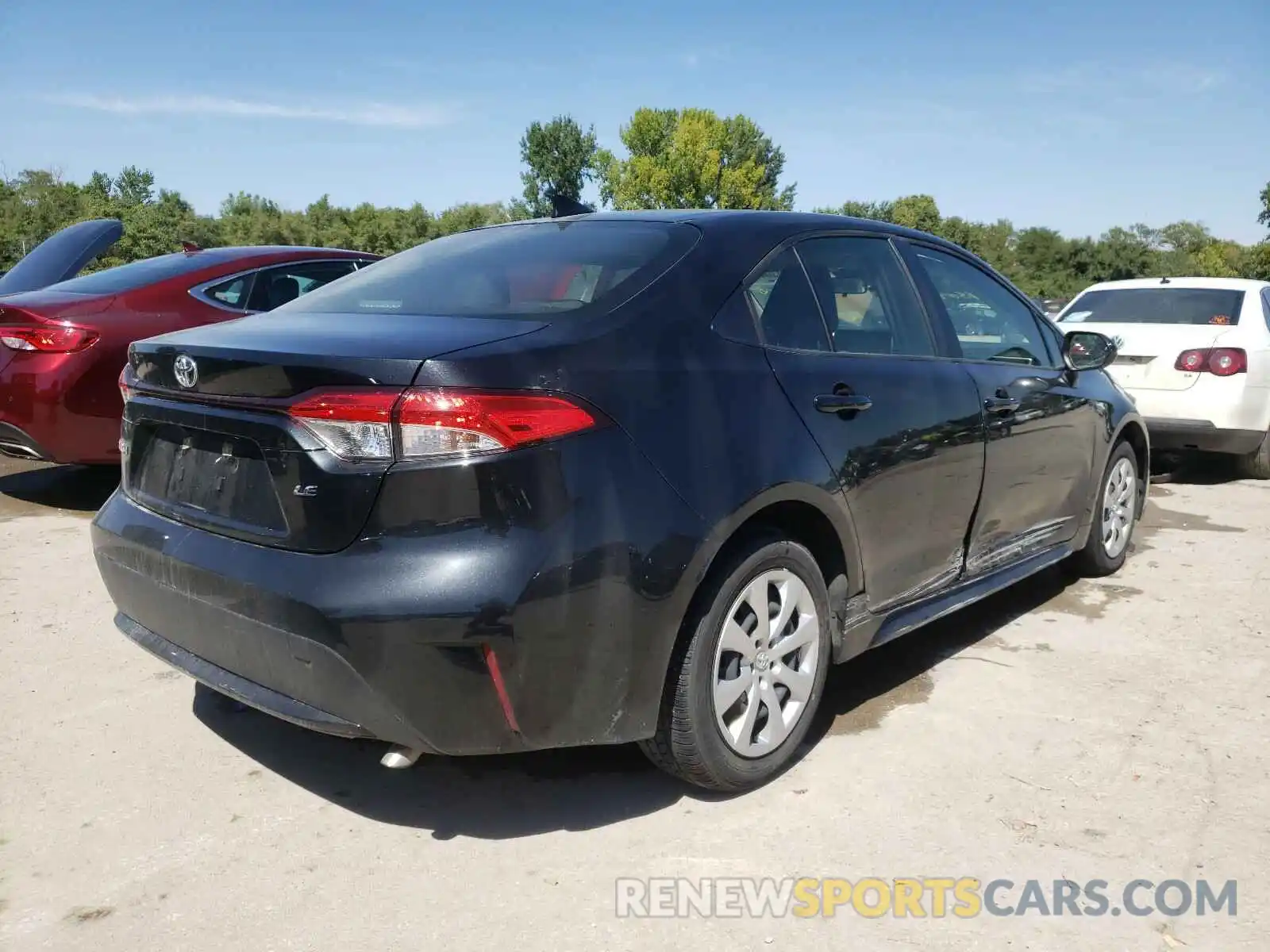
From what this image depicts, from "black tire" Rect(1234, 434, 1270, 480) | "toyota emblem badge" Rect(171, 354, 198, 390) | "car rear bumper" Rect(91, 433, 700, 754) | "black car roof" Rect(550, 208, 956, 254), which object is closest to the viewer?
"car rear bumper" Rect(91, 433, 700, 754)

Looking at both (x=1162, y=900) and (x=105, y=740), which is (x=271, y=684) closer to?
(x=105, y=740)

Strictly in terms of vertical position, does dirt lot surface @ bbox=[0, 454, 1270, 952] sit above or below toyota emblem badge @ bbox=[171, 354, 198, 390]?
below

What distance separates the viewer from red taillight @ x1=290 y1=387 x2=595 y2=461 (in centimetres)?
228

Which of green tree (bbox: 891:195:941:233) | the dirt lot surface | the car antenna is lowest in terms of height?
the dirt lot surface

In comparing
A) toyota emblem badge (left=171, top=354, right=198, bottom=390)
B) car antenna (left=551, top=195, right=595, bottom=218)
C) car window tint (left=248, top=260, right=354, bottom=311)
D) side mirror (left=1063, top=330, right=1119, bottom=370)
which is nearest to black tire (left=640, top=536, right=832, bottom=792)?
toyota emblem badge (left=171, top=354, right=198, bottom=390)

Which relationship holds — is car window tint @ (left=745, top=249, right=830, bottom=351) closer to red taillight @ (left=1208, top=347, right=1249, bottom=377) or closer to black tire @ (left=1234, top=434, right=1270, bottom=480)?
red taillight @ (left=1208, top=347, right=1249, bottom=377)

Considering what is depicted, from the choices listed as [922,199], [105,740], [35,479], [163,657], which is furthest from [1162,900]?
[922,199]

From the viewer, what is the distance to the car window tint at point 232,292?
6178mm

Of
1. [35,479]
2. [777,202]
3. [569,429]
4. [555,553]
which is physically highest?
[777,202]

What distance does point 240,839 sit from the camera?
266cm

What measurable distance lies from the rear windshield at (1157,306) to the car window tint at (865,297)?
5178 millimetres

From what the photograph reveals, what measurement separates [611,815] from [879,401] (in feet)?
4.86

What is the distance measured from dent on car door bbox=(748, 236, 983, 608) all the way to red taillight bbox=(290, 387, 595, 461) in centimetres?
95

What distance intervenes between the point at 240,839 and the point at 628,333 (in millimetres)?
1610
